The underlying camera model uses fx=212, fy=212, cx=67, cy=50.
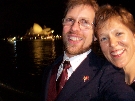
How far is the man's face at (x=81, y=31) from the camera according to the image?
2477 mm

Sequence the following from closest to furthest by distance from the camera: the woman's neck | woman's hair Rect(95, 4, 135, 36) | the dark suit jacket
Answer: the dark suit jacket, woman's hair Rect(95, 4, 135, 36), the woman's neck

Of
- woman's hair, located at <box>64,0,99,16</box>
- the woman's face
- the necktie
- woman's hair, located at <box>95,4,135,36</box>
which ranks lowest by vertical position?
the necktie

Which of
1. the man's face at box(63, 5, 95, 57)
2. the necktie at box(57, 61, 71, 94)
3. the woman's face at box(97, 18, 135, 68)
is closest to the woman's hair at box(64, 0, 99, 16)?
the man's face at box(63, 5, 95, 57)

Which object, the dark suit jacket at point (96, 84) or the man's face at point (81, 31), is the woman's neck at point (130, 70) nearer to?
the dark suit jacket at point (96, 84)

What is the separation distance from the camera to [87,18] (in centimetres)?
249

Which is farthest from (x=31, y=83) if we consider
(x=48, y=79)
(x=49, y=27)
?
(x=49, y=27)

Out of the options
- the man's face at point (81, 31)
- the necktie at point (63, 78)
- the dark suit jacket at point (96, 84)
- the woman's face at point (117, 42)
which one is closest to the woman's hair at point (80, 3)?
the man's face at point (81, 31)

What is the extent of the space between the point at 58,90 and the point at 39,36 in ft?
517

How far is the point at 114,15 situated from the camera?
2207 millimetres

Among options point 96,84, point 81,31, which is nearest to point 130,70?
point 96,84

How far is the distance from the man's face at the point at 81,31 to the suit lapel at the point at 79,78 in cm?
22

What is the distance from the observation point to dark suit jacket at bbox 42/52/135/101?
194cm

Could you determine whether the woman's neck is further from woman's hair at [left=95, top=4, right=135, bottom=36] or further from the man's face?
the man's face

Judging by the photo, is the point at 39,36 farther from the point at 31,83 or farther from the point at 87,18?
the point at 87,18
